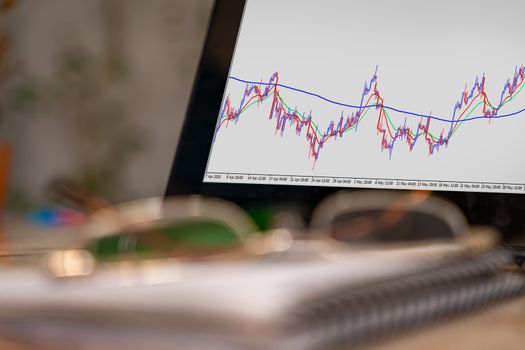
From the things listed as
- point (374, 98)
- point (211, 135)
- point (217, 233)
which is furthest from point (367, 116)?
point (217, 233)

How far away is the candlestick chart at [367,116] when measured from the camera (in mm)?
621

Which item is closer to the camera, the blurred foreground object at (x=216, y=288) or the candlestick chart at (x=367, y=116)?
the blurred foreground object at (x=216, y=288)

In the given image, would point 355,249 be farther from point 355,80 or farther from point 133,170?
point 133,170

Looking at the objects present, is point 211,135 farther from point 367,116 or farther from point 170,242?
point 170,242

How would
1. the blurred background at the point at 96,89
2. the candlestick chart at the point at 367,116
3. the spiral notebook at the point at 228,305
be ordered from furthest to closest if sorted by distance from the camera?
the blurred background at the point at 96,89 → the candlestick chart at the point at 367,116 → the spiral notebook at the point at 228,305

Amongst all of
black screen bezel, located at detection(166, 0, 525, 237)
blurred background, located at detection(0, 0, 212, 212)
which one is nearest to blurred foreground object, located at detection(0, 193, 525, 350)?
black screen bezel, located at detection(166, 0, 525, 237)

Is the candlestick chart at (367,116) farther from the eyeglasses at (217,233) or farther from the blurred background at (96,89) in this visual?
the blurred background at (96,89)

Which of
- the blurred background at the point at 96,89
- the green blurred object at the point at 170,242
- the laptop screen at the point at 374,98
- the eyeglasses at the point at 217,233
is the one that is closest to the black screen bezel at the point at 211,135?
the laptop screen at the point at 374,98

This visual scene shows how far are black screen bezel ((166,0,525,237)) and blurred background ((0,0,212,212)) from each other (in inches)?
53.5

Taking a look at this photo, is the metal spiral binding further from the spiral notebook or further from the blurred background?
the blurred background

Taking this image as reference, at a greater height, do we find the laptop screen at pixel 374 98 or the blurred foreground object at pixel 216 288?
the laptop screen at pixel 374 98

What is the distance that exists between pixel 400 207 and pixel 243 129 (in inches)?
7.8

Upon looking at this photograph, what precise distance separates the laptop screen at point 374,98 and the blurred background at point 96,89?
138cm

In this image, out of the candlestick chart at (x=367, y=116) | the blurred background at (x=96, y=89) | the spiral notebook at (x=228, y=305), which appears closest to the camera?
the spiral notebook at (x=228, y=305)
